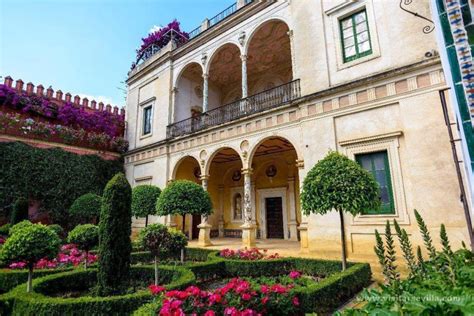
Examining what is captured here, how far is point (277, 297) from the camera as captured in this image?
3.71m

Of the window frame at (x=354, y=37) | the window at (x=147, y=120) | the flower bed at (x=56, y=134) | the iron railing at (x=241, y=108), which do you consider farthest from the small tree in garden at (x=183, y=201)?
the flower bed at (x=56, y=134)

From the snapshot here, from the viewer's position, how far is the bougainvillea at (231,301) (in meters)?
2.97

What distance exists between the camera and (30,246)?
500 cm

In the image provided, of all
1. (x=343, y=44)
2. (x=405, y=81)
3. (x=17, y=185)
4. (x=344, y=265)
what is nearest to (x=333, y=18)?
(x=343, y=44)

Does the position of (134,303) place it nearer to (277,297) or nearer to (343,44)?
(277,297)

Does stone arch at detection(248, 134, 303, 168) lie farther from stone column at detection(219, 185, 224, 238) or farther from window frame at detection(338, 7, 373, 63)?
stone column at detection(219, 185, 224, 238)

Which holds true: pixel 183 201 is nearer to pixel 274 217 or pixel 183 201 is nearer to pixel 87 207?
pixel 87 207

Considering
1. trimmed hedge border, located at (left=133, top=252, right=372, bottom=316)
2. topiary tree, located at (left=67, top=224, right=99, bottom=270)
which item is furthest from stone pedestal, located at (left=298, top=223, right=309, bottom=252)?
topiary tree, located at (left=67, top=224, right=99, bottom=270)

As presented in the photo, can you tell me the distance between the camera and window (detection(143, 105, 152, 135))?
16.5 m

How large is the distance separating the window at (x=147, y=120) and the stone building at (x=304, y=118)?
0.27 feet

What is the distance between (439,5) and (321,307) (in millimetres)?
4193

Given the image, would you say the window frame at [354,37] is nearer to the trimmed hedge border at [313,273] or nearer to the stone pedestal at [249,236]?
the trimmed hedge border at [313,273]

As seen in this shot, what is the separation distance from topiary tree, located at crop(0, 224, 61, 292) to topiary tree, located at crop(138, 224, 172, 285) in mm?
1661

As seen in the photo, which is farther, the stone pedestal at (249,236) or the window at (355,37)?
the stone pedestal at (249,236)
